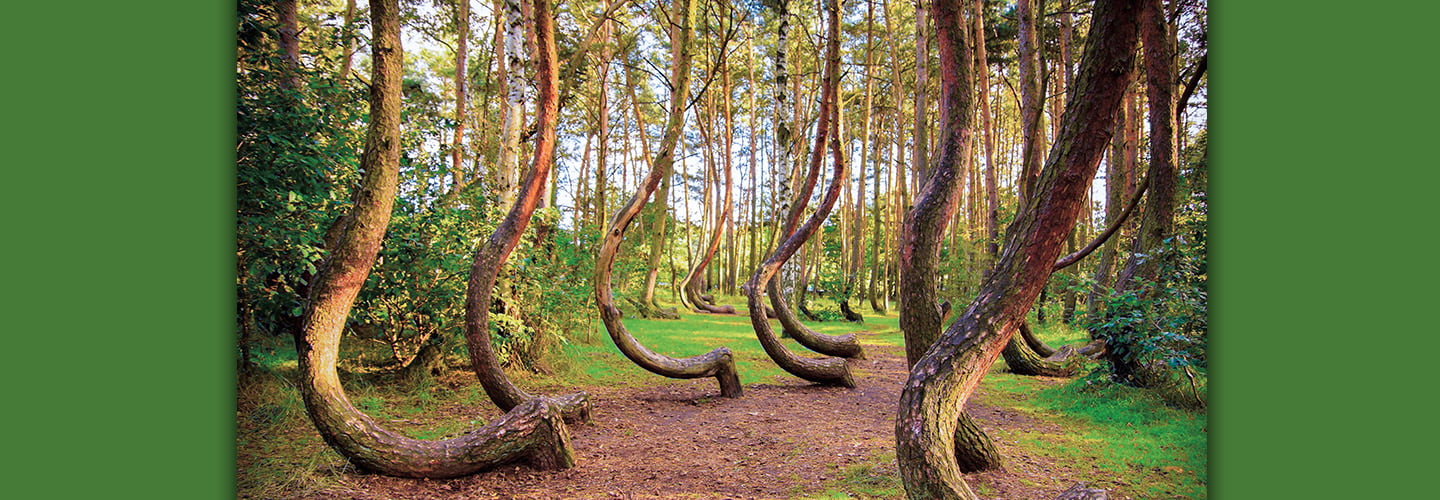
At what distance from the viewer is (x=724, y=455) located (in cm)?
402

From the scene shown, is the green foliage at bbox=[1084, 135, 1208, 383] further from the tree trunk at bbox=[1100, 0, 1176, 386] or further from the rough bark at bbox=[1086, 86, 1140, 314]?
the rough bark at bbox=[1086, 86, 1140, 314]

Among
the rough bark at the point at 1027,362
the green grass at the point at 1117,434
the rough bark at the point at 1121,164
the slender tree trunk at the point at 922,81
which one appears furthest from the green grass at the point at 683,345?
the rough bark at the point at 1121,164

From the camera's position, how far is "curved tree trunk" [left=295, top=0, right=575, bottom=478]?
2873mm

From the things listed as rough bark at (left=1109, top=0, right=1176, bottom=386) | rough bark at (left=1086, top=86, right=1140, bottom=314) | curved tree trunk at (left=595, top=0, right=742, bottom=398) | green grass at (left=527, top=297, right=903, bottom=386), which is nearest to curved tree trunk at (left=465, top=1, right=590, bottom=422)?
curved tree trunk at (left=595, top=0, right=742, bottom=398)

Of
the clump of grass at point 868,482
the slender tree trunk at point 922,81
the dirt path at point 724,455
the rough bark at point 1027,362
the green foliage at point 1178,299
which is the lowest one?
the dirt path at point 724,455

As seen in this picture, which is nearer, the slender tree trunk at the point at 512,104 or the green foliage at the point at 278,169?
the green foliage at the point at 278,169

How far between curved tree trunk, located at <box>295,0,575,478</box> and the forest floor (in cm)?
11

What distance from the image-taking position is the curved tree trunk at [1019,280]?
2.31 metres

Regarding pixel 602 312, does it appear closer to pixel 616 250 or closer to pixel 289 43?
pixel 616 250

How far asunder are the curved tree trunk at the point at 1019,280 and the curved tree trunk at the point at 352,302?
2192mm
